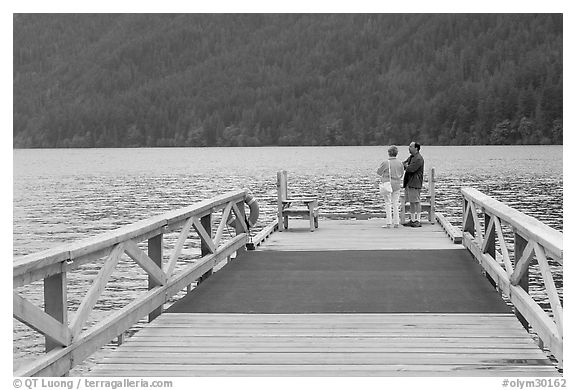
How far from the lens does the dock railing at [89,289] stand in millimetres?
5713

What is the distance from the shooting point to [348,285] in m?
10.3

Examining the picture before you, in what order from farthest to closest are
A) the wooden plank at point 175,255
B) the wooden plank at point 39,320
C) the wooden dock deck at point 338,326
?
the wooden plank at point 175,255 < the wooden dock deck at point 338,326 < the wooden plank at point 39,320

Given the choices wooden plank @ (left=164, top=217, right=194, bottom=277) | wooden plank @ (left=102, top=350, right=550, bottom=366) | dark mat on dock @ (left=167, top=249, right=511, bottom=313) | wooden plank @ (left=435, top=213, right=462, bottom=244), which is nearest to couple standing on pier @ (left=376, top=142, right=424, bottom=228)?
wooden plank @ (left=435, top=213, right=462, bottom=244)

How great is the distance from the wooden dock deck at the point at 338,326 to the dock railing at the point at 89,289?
195 mm

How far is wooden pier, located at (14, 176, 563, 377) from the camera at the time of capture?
6547mm

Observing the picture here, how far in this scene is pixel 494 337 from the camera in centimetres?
759

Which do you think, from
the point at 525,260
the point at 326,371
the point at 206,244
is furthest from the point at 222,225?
the point at 326,371

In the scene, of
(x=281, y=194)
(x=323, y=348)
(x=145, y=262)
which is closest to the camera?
(x=323, y=348)

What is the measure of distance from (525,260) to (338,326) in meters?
1.73

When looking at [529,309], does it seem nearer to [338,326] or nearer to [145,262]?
[338,326]

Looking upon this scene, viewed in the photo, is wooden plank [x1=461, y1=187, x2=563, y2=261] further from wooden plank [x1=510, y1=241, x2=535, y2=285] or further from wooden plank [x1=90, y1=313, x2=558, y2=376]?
wooden plank [x1=90, y1=313, x2=558, y2=376]

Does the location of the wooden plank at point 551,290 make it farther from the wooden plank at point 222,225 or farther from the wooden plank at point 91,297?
the wooden plank at point 222,225

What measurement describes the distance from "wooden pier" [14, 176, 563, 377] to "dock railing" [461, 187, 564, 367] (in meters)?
0.02

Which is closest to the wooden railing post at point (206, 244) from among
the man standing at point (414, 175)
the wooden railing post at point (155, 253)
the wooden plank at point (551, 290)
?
the wooden railing post at point (155, 253)
